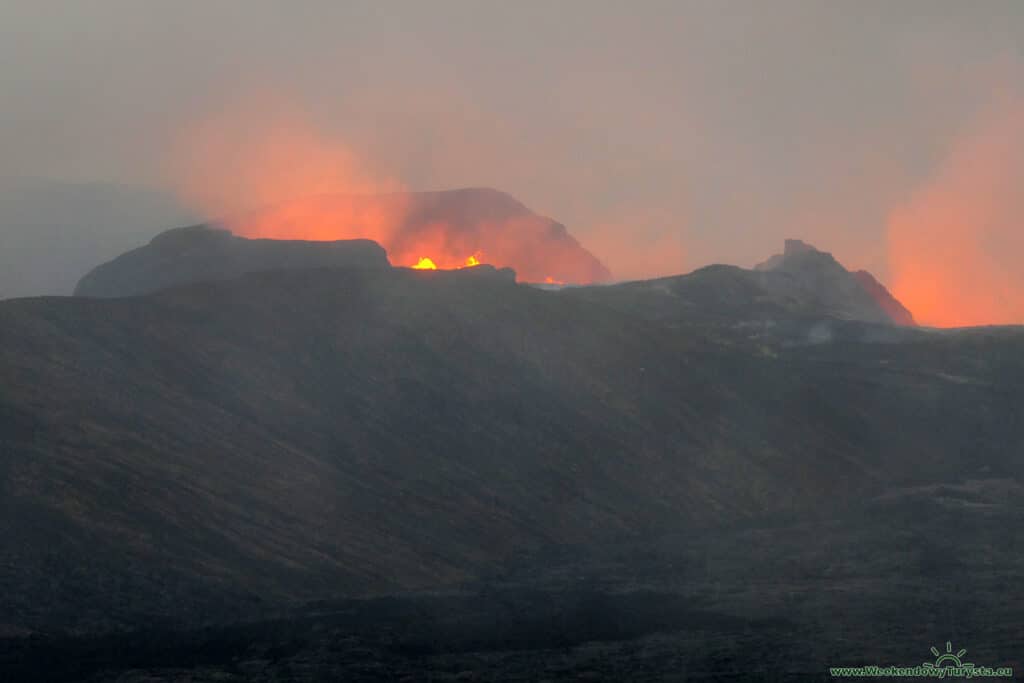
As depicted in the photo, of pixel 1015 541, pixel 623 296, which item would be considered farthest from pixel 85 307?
pixel 623 296

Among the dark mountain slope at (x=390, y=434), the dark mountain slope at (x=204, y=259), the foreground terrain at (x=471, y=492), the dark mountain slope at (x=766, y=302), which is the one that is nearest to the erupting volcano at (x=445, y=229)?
the dark mountain slope at (x=204, y=259)

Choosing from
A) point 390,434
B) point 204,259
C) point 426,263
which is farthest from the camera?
point 426,263

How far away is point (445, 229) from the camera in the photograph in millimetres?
135125

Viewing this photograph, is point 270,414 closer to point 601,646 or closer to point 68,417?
point 68,417

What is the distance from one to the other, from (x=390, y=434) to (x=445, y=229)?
7758 cm

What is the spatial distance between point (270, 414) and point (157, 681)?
2490 cm

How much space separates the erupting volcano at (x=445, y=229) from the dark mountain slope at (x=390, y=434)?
53.1m

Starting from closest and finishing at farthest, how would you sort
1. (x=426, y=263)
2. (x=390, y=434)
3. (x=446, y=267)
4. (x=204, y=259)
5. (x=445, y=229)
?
1. (x=390, y=434)
2. (x=204, y=259)
3. (x=426, y=263)
4. (x=446, y=267)
5. (x=445, y=229)

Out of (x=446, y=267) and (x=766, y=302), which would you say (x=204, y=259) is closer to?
(x=446, y=267)

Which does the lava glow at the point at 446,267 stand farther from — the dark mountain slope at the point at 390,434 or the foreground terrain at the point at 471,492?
the dark mountain slope at the point at 390,434

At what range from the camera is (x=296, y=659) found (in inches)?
1406

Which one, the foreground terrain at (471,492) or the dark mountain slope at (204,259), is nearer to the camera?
the foreground terrain at (471,492)

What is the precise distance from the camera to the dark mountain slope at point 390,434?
1722 inches

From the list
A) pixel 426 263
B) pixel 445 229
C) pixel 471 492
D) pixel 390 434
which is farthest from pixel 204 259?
pixel 471 492
